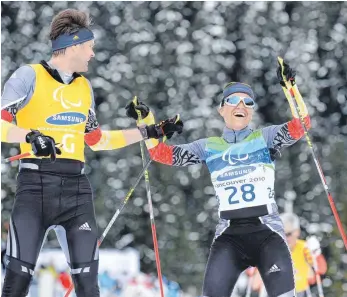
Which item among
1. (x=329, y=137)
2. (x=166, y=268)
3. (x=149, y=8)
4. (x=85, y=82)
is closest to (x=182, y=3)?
(x=149, y=8)

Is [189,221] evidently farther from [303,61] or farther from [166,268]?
[303,61]

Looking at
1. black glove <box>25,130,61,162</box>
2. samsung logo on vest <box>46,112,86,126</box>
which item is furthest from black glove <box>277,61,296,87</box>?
black glove <box>25,130,61,162</box>

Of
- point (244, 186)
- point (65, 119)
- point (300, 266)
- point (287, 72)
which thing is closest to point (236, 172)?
point (244, 186)

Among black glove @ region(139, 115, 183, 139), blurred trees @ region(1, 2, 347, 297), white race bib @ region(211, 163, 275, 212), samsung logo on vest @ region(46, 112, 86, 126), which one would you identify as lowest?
white race bib @ region(211, 163, 275, 212)

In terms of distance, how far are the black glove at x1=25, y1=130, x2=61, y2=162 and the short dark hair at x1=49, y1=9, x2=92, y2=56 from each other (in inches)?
26.3

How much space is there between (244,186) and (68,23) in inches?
54.1

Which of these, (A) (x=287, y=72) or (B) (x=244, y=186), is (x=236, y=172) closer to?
(B) (x=244, y=186)

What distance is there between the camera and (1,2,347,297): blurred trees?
2125cm

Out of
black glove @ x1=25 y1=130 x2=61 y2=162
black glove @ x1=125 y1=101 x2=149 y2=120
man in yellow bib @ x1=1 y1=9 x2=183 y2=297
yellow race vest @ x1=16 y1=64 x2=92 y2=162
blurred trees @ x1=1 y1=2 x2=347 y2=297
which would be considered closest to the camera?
black glove @ x1=25 y1=130 x2=61 y2=162

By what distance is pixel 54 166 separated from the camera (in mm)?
5281

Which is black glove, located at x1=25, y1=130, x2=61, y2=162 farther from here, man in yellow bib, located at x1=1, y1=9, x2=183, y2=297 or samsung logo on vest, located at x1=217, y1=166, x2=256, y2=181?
samsung logo on vest, located at x1=217, y1=166, x2=256, y2=181

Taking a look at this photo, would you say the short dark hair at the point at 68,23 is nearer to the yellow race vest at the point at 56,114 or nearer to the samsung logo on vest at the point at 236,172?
Answer: the yellow race vest at the point at 56,114

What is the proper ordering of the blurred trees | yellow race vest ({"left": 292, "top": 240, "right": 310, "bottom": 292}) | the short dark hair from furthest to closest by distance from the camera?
the blurred trees → yellow race vest ({"left": 292, "top": 240, "right": 310, "bottom": 292}) → the short dark hair

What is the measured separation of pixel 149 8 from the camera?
2295 cm
